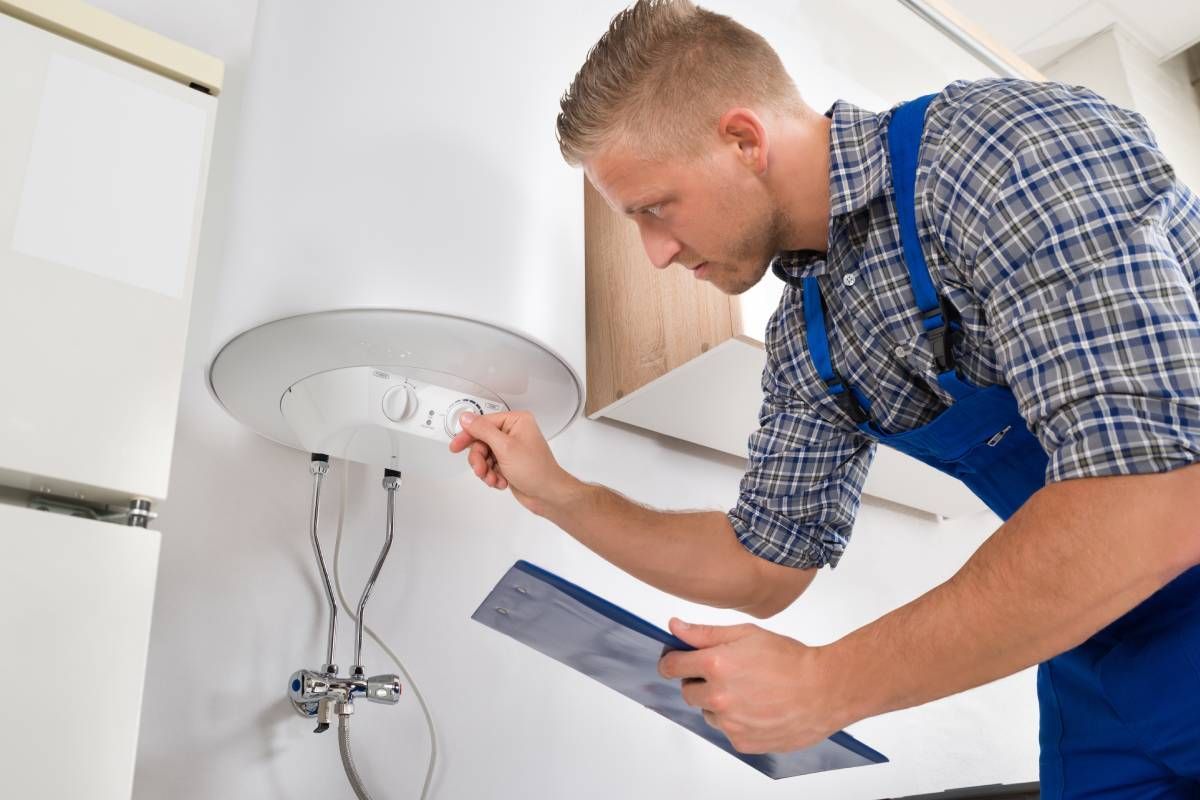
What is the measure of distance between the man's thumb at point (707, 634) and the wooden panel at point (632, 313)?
2.04 feet

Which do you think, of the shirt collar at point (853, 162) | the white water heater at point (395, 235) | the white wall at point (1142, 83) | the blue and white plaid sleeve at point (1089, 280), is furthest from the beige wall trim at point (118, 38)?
the white wall at point (1142, 83)

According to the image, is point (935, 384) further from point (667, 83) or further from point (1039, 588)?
point (667, 83)

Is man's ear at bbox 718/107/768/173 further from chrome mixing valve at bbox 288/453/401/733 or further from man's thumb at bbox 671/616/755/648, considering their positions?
chrome mixing valve at bbox 288/453/401/733

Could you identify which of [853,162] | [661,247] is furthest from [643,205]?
[853,162]

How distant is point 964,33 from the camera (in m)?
2.08

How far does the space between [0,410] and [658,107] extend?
2.34ft

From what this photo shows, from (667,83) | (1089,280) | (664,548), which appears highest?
(667,83)

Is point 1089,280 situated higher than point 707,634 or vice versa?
point 1089,280

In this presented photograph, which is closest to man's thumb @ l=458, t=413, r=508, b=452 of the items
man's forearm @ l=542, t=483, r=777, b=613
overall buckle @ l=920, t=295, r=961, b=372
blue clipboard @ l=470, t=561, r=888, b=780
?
man's forearm @ l=542, t=483, r=777, b=613

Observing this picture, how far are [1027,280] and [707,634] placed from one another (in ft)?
1.32

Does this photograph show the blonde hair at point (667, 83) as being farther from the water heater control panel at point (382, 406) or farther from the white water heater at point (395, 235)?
the water heater control panel at point (382, 406)

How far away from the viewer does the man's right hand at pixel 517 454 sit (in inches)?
45.6

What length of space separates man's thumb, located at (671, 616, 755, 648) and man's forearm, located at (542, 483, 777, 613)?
0.30m

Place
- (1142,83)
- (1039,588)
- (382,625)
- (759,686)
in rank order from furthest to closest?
(1142,83), (382,625), (759,686), (1039,588)
